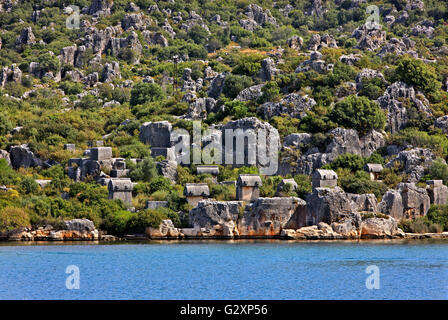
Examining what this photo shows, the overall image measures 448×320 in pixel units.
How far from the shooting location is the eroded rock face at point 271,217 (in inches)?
2176

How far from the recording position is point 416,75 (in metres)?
73.8

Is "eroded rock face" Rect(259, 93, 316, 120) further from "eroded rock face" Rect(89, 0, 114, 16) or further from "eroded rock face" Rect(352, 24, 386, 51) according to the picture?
"eroded rock face" Rect(89, 0, 114, 16)

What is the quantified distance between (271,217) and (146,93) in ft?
117

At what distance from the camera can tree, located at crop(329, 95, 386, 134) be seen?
6875 centimetres

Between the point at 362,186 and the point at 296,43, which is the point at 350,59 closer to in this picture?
the point at 296,43

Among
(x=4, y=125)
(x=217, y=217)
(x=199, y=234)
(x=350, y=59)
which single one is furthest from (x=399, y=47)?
(x=199, y=234)

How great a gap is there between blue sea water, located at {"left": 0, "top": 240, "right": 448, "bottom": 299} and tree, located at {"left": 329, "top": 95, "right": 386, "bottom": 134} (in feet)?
55.1

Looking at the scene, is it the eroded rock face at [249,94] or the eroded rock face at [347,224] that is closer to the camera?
the eroded rock face at [347,224]

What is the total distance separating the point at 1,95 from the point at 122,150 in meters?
22.9

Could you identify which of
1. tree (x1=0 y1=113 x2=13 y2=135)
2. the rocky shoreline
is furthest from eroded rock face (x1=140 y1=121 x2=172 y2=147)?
the rocky shoreline

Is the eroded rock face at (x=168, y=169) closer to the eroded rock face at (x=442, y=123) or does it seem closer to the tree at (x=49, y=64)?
the eroded rock face at (x=442, y=123)

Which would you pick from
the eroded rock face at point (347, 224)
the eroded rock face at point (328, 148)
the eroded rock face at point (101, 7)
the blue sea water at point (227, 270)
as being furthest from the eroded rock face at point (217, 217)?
the eroded rock face at point (101, 7)

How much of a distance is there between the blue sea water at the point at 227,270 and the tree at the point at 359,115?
16.8m

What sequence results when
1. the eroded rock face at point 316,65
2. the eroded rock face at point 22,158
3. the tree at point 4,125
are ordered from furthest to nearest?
1. the eroded rock face at point 316,65
2. the tree at point 4,125
3. the eroded rock face at point 22,158
